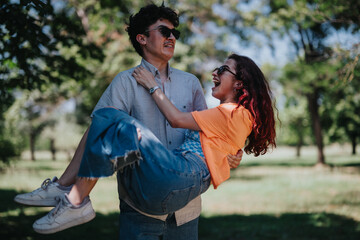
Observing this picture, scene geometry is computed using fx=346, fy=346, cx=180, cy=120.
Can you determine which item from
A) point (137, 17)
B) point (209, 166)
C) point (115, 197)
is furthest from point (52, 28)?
point (115, 197)

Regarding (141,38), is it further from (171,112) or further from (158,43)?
(171,112)

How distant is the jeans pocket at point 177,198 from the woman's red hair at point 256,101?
832 millimetres

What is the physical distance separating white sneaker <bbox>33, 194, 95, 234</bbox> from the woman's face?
1.47 meters

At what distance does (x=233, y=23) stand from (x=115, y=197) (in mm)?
10767

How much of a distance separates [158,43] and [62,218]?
1646 mm

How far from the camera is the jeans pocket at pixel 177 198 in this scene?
2.35 m

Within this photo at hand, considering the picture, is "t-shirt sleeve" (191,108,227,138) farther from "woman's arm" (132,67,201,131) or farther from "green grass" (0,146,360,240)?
"green grass" (0,146,360,240)

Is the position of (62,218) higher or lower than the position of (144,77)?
lower

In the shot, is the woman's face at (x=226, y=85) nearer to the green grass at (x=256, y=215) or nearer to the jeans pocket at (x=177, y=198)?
the jeans pocket at (x=177, y=198)

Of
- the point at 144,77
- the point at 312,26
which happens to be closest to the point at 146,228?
the point at 144,77

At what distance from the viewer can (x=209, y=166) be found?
261 centimetres

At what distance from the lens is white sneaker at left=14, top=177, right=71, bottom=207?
2518mm

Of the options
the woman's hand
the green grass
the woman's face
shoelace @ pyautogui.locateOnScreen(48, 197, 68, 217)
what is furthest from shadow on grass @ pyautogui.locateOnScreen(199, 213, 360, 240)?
shoelace @ pyautogui.locateOnScreen(48, 197, 68, 217)

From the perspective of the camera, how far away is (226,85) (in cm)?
306
